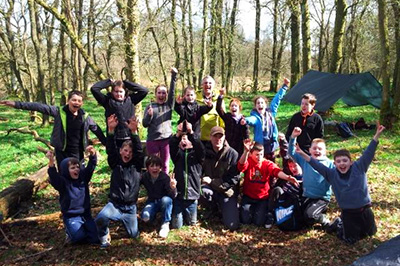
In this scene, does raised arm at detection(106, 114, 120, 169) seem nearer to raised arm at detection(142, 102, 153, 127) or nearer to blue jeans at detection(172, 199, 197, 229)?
raised arm at detection(142, 102, 153, 127)

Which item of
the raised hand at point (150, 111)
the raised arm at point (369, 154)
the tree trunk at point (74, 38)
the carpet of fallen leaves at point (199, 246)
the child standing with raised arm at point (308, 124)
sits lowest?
the carpet of fallen leaves at point (199, 246)

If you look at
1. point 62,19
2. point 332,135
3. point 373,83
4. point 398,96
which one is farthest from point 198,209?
point 373,83

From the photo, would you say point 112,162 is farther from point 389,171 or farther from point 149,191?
point 389,171

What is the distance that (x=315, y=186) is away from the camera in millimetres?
4863

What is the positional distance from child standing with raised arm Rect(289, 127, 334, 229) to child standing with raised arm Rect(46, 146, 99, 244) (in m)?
2.99

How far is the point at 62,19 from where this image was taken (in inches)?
275

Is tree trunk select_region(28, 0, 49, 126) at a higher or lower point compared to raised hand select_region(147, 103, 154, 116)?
higher

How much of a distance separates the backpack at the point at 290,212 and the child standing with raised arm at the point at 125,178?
6.89 ft

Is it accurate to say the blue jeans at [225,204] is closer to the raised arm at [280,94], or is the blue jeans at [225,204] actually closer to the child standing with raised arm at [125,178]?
the child standing with raised arm at [125,178]

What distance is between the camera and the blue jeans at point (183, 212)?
5.07 meters

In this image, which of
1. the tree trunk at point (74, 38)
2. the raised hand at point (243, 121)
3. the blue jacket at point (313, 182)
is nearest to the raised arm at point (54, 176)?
the raised hand at point (243, 121)

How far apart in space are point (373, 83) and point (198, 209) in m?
9.20

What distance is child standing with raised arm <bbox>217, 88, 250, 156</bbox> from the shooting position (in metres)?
5.59

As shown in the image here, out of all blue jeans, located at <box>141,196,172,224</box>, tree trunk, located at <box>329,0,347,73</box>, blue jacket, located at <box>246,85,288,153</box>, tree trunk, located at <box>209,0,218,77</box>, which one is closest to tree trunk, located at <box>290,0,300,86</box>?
tree trunk, located at <box>209,0,218,77</box>
